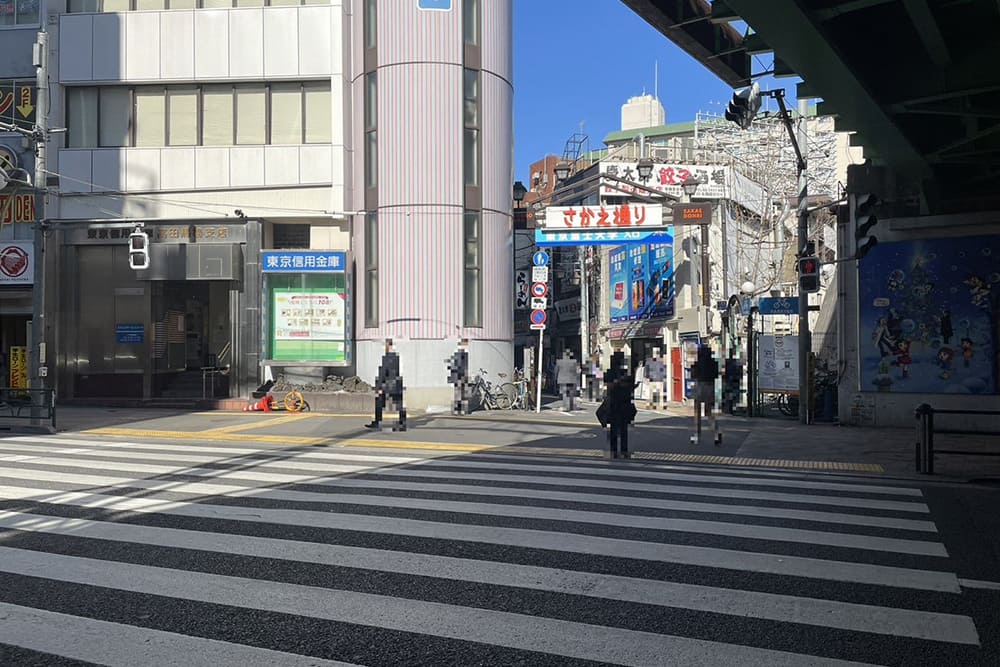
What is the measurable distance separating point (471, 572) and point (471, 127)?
64.8ft

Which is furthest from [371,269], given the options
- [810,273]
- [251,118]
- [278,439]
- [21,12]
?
[21,12]

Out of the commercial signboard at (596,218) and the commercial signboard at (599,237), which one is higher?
the commercial signboard at (596,218)

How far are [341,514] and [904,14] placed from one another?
9268mm

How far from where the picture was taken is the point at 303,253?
24.5m

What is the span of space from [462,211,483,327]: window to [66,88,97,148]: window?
1248 cm

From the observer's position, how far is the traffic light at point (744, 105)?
1435 centimetres

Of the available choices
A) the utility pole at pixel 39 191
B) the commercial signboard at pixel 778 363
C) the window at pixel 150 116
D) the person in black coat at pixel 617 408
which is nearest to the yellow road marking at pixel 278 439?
the utility pole at pixel 39 191

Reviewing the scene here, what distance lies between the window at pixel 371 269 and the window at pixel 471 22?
19.3ft

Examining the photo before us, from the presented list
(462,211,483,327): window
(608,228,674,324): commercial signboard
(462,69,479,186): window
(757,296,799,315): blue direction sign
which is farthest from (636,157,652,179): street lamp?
(757,296,799,315): blue direction sign

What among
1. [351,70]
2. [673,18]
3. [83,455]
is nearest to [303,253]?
[351,70]

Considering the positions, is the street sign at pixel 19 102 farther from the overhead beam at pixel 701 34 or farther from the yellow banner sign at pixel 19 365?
the overhead beam at pixel 701 34

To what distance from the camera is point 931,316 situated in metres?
18.1

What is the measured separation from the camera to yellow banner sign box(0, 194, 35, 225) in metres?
26.3

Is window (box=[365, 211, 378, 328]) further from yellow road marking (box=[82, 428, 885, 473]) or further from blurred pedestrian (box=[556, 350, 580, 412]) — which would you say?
yellow road marking (box=[82, 428, 885, 473])
